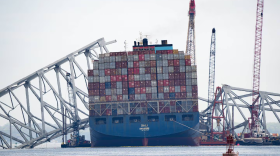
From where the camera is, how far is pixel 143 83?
413ft

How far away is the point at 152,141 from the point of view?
12325cm

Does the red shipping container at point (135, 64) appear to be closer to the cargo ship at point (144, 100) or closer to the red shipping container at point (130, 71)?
the cargo ship at point (144, 100)

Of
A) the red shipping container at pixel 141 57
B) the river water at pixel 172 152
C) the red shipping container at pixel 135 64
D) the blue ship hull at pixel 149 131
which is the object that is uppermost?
the red shipping container at pixel 141 57

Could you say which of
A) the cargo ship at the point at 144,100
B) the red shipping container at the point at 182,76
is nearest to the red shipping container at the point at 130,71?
the cargo ship at the point at 144,100

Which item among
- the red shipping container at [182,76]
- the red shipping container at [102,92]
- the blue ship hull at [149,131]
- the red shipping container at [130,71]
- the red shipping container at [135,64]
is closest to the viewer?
the blue ship hull at [149,131]

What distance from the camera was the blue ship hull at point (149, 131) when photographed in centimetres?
12312

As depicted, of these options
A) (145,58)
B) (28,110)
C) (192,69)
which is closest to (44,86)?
(28,110)

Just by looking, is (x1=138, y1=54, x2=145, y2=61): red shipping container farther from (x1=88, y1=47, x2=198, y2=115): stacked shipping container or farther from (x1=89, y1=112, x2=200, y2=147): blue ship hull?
(x1=89, y1=112, x2=200, y2=147): blue ship hull

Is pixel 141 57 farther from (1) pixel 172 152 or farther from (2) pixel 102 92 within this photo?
(1) pixel 172 152

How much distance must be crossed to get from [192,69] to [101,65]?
19.7 metres

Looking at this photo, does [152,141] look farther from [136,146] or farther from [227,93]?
[227,93]

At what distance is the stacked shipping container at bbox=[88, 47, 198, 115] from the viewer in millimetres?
124875

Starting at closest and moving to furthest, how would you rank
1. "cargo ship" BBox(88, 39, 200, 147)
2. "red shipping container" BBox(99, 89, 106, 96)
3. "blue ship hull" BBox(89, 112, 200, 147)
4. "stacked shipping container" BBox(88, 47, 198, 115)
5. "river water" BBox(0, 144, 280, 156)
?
"river water" BBox(0, 144, 280, 156)
"blue ship hull" BBox(89, 112, 200, 147)
"cargo ship" BBox(88, 39, 200, 147)
"stacked shipping container" BBox(88, 47, 198, 115)
"red shipping container" BBox(99, 89, 106, 96)

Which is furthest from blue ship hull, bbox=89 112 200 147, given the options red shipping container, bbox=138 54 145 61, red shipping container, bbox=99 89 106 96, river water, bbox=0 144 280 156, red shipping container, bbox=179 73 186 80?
red shipping container, bbox=138 54 145 61
